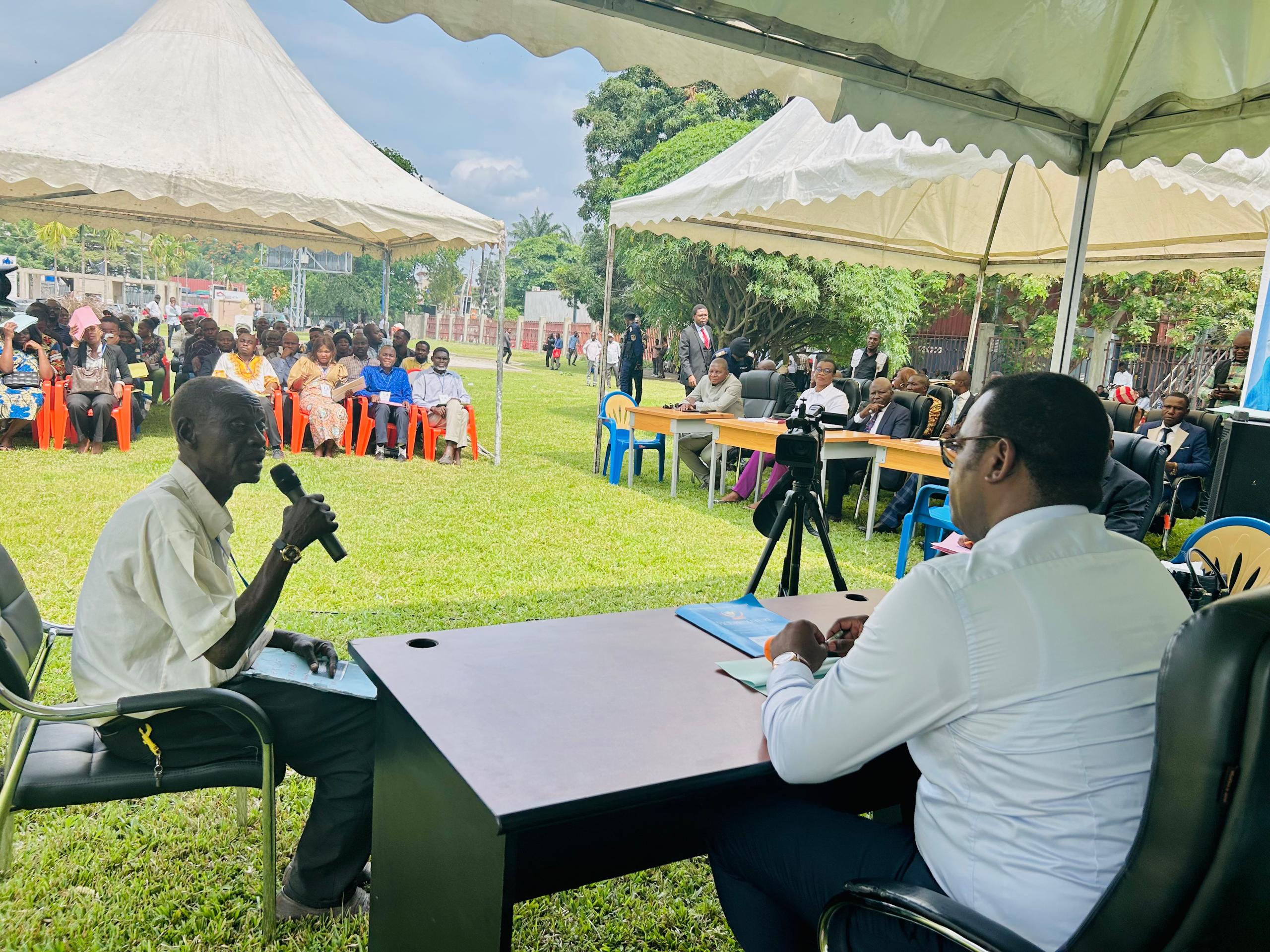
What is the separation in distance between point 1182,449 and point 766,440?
366 cm

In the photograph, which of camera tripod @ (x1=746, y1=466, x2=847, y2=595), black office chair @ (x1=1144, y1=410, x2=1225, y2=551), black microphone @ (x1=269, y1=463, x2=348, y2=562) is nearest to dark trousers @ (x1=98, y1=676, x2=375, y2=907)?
black microphone @ (x1=269, y1=463, x2=348, y2=562)

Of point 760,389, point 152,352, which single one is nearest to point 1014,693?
point 760,389

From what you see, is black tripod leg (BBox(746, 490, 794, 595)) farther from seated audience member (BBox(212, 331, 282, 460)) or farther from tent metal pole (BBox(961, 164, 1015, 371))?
seated audience member (BBox(212, 331, 282, 460))

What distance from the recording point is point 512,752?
151 cm

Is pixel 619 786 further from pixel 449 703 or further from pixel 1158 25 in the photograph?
pixel 1158 25

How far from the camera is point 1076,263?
4.07 metres

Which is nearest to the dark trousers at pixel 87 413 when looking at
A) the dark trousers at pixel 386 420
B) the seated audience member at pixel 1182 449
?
the dark trousers at pixel 386 420

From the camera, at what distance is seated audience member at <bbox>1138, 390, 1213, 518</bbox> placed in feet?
24.7

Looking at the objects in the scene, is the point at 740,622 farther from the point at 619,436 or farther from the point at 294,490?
the point at 619,436

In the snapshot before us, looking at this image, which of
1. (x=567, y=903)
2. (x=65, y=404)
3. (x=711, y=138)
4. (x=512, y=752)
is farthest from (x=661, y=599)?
(x=711, y=138)

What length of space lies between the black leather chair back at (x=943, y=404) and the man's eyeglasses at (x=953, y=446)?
22.3 feet

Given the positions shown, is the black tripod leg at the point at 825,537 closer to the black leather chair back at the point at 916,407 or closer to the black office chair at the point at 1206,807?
the black office chair at the point at 1206,807

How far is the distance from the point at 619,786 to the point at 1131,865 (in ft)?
2.38

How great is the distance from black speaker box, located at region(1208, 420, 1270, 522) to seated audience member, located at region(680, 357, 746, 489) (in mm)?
5210
